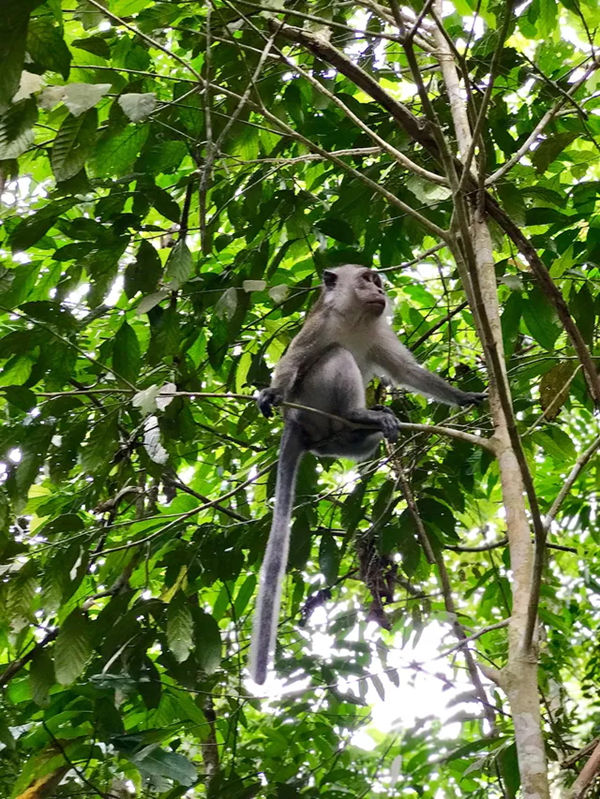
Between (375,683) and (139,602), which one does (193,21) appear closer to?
(139,602)

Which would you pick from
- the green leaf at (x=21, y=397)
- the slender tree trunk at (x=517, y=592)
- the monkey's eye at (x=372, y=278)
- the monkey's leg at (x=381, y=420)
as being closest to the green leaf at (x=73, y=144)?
the green leaf at (x=21, y=397)

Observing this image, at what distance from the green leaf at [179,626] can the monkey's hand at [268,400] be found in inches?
37.3

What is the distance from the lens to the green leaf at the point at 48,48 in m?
2.68

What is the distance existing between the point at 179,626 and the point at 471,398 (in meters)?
1.84

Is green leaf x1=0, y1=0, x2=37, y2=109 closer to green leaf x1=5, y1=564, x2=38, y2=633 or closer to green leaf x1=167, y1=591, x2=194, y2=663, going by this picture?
green leaf x1=5, y1=564, x2=38, y2=633

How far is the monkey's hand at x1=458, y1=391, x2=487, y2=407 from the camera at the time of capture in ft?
14.0

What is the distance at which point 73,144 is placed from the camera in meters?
2.98

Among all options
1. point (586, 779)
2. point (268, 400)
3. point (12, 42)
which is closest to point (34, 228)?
point (268, 400)

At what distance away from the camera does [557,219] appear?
13.0 feet

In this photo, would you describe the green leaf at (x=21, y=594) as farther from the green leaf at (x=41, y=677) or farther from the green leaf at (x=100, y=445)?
the green leaf at (x=100, y=445)

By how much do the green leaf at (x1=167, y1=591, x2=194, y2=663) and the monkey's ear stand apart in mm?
1923

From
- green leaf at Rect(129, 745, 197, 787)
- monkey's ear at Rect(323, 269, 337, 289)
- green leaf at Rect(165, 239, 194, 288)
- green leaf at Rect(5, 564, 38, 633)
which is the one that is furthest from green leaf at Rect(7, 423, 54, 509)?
monkey's ear at Rect(323, 269, 337, 289)

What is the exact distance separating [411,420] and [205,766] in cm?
242

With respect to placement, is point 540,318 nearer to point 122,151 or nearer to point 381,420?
point 381,420
